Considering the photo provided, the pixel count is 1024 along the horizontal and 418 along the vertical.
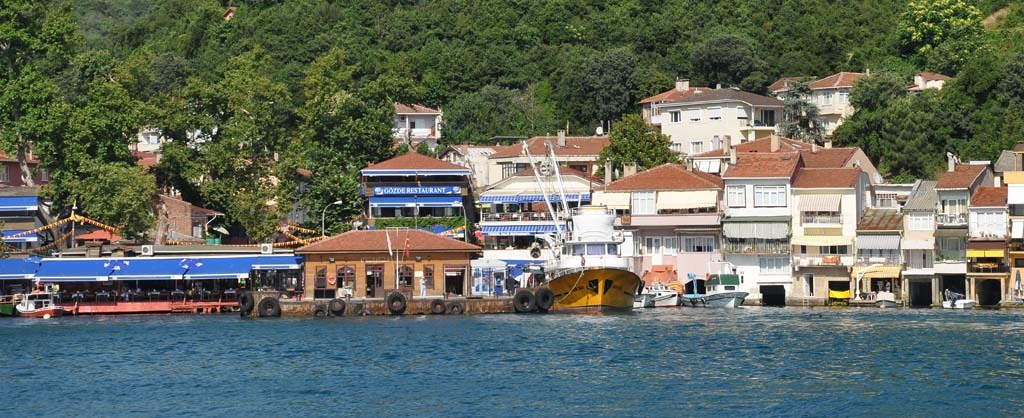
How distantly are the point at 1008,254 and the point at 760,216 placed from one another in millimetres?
12618

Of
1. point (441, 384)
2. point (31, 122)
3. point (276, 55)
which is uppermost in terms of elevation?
point (276, 55)

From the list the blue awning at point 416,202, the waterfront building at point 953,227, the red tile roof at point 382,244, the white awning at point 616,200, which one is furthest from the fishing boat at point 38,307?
the waterfront building at point 953,227

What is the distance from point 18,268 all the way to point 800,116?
5114 cm

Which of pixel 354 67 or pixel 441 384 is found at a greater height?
pixel 354 67

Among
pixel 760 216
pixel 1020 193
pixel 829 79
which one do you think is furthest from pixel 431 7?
pixel 1020 193

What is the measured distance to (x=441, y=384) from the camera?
53.3 meters

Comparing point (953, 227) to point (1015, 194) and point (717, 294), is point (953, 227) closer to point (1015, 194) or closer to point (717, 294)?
point (1015, 194)

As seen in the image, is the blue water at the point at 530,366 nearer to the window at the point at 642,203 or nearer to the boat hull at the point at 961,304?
the boat hull at the point at 961,304

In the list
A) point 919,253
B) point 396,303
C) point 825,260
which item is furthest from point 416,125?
point 919,253

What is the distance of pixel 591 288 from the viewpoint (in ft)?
259

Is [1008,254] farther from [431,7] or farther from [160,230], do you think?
[431,7]

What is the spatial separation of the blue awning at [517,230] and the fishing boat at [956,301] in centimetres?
2245

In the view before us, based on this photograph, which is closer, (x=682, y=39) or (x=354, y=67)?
(x=354, y=67)

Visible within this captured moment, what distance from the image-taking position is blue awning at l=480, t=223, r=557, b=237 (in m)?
95.5
